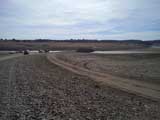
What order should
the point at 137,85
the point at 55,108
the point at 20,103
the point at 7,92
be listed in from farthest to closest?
the point at 137,85 → the point at 7,92 → the point at 20,103 → the point at 55,108

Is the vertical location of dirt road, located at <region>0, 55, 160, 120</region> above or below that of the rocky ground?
below

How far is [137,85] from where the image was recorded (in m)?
16.7

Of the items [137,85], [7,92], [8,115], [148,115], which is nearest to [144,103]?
[148,115]

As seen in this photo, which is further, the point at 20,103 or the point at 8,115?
the point at 20,103

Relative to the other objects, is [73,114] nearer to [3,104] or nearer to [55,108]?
[55,108]

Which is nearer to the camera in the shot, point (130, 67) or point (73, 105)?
point (73, 105)

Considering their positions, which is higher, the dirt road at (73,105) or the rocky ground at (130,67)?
the rocky ground at (130,67)

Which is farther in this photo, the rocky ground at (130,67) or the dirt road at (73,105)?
the rocky ground at (130,67)

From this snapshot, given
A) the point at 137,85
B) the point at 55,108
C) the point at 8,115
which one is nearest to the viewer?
the point at 8,115

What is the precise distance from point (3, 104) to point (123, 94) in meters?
6.75

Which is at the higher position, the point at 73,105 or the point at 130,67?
the point at 130,67

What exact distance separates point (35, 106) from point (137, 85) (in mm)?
8587

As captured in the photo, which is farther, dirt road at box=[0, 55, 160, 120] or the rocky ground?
the rocky ground

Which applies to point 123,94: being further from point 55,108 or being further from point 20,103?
point 20,103
